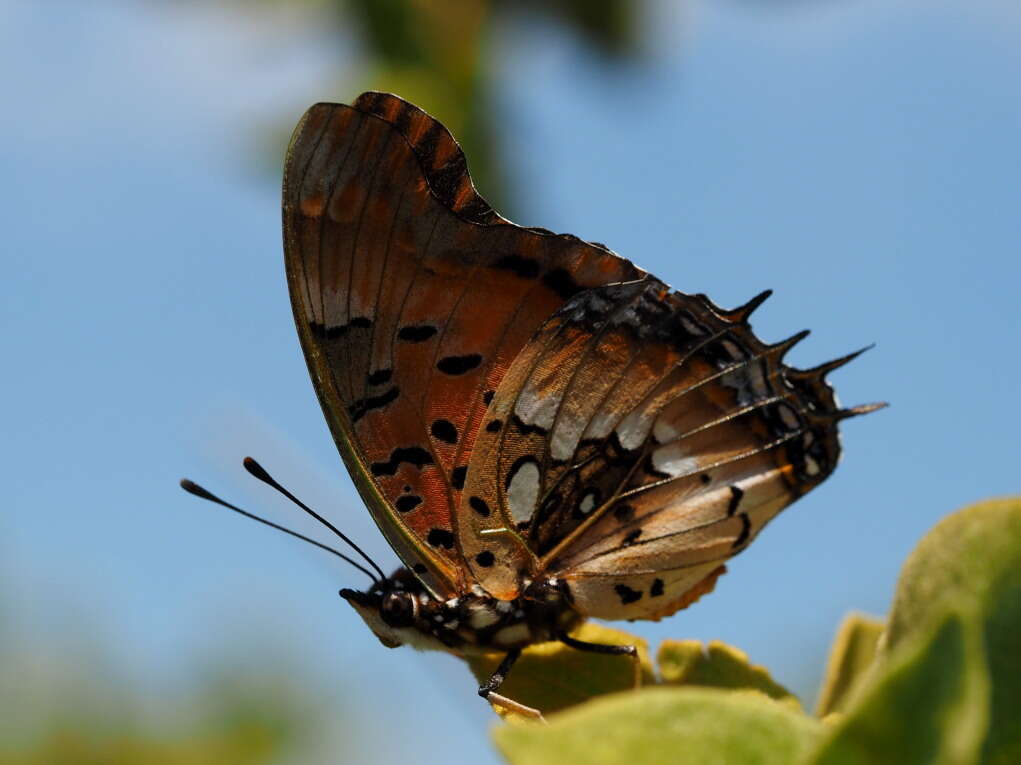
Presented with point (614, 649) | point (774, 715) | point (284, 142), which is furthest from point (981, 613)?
point (284, 142)

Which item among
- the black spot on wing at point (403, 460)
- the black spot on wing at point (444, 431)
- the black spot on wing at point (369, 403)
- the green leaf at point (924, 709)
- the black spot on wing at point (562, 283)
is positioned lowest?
the green leaf at point (924, 709)

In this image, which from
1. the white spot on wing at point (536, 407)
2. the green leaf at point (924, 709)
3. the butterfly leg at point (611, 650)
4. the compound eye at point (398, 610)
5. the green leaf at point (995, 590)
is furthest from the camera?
the white spot on wing at point (536, 407)

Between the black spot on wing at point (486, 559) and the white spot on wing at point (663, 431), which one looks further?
the white spot on wing at point (663, 431)

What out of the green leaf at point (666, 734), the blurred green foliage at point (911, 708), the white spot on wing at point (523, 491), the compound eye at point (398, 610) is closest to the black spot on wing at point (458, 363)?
the white spot on wing at point (523, 491)

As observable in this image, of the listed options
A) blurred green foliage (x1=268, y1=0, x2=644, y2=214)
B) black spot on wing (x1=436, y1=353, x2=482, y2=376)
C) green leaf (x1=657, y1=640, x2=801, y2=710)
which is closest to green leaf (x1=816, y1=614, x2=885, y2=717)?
green leaf (x1=657, y1=640, x2=801, y2=710)

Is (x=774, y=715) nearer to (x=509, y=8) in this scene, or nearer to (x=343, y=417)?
(x=343, y=417)

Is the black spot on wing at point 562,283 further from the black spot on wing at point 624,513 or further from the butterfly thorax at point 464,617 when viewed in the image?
the butterfly thorax at point 464,617

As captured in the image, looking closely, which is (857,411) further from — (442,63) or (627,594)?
(442,63)

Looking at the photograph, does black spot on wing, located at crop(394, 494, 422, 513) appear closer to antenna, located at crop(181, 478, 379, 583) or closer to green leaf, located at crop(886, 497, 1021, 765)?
antenna, located at crop(181, 478, 379, 583)
